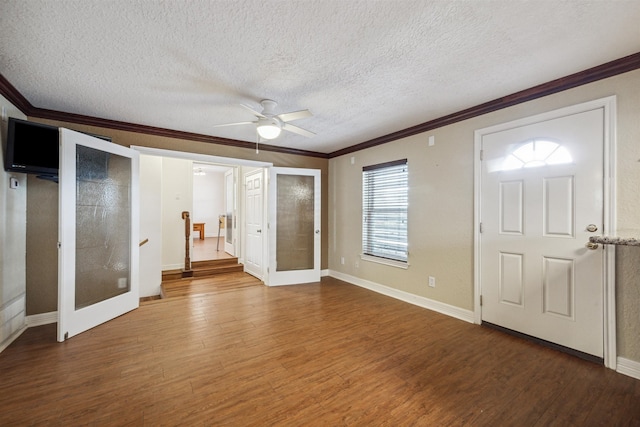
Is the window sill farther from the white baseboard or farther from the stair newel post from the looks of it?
the stair newel post

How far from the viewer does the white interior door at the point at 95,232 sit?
2.65 metres

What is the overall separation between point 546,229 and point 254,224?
4.56 metres

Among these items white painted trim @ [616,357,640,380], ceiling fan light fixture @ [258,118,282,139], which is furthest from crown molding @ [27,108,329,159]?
white painted trim @ [616,357,640,380]

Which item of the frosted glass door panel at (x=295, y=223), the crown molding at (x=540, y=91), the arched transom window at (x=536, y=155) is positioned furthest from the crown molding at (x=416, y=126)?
the frosted glass door panel at (x=295, y=223)

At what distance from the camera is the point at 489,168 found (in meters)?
2.93

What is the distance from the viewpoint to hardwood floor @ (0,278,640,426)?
5.49 feet

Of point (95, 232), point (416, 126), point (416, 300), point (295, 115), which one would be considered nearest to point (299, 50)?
point (295, 115)

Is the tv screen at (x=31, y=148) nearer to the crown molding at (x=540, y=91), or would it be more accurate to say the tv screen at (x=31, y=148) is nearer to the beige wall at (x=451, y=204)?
the beige wall at (x=451, y=204)

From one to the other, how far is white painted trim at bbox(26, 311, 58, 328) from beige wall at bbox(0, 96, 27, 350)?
0.11m

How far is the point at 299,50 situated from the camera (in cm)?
200

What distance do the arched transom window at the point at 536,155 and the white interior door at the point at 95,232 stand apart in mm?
4545

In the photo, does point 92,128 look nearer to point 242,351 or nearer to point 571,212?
point 242,351

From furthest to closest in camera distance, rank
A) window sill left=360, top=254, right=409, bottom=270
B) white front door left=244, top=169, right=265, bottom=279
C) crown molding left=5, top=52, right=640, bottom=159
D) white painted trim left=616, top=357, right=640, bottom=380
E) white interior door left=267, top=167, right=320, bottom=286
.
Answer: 1. white front door left=244, top=169, right=265, bottom=279
2. white interior door left=267, top=167, right=320, bottom=286
3. window sill left=360, top=254, right=409, bottom=270
4. crown molding left=5, top=52, right=640, bottom=159
5. white painted trim left=616, top=357, right=640, bottom=380

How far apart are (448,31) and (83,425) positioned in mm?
3425
